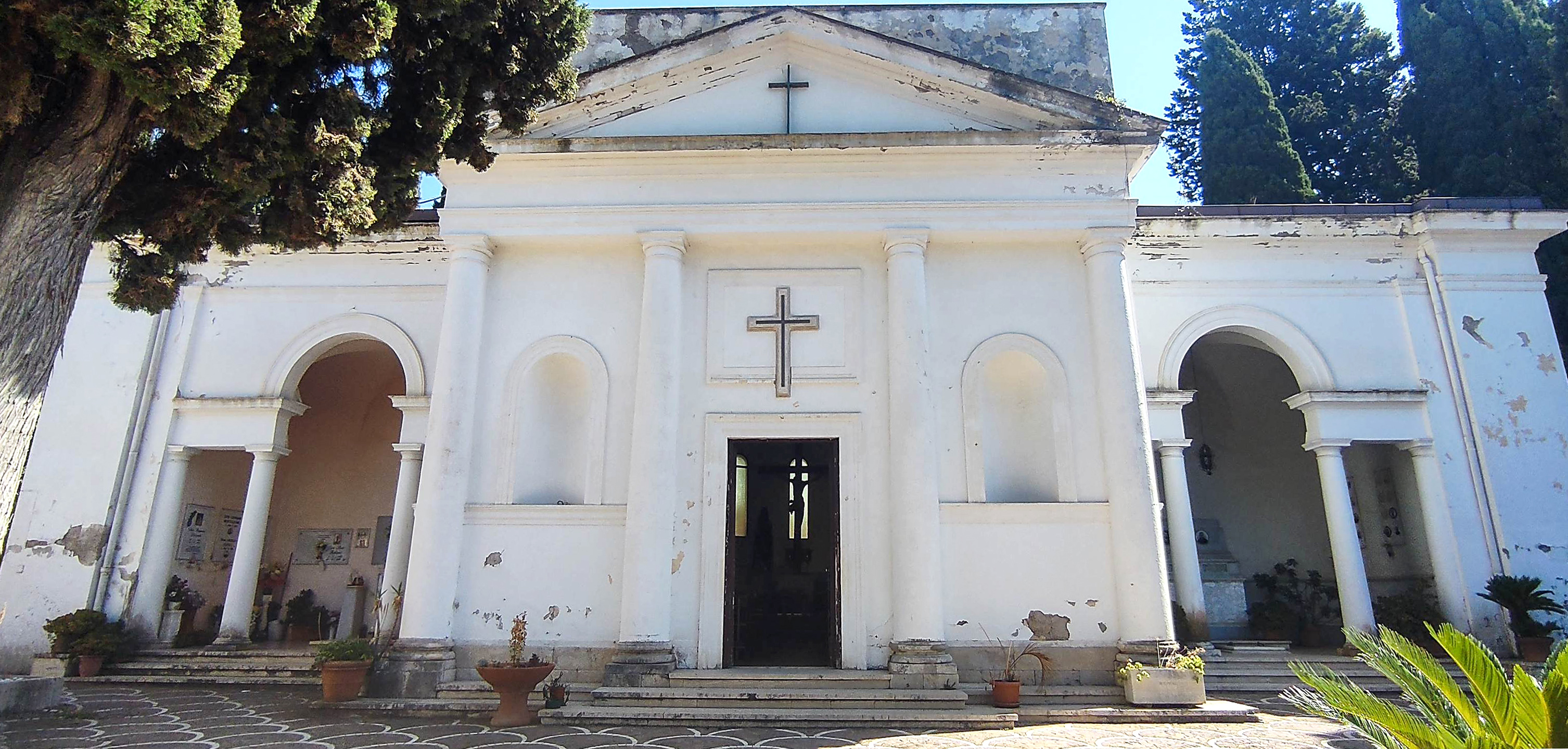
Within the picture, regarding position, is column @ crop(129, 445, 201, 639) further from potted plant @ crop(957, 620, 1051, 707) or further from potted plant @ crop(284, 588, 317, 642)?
potted plant @ crop(957, 620, 1051, 707)

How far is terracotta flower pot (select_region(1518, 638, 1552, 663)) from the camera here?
9.74m

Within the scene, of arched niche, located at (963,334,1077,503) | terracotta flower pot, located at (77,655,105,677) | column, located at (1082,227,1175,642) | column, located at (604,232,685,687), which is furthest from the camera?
terracotta flower pot, located at (77,655,105,677)

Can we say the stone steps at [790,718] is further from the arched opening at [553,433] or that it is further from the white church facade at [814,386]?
the arched opening at [553,433]

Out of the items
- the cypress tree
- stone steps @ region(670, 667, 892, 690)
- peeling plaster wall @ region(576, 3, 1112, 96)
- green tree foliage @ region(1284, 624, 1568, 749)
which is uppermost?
peeling plaster wall @ region(576, 3, 1112, 96)

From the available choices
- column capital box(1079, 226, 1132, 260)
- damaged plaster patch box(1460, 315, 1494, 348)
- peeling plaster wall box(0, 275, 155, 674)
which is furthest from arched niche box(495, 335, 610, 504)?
damaged plaster patch box(1460, 315, 1494, 348)

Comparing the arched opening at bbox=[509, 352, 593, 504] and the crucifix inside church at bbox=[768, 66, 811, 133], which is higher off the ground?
the crucifix inside church at bbox=[768, 66, 811, 133]

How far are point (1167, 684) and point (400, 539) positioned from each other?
863cm

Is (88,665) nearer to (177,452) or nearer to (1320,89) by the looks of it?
(177,452)

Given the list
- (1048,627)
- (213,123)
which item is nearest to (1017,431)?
(1048,627)

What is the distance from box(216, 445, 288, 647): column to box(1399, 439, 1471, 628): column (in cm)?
1455

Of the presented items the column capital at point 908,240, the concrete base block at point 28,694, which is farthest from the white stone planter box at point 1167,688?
the concrete base block at point 28,694

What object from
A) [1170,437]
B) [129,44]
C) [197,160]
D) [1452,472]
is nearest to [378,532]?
[197,160]

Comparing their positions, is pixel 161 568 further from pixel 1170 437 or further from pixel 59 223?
pixel 1170 437

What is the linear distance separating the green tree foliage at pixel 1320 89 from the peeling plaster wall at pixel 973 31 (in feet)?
29.5
